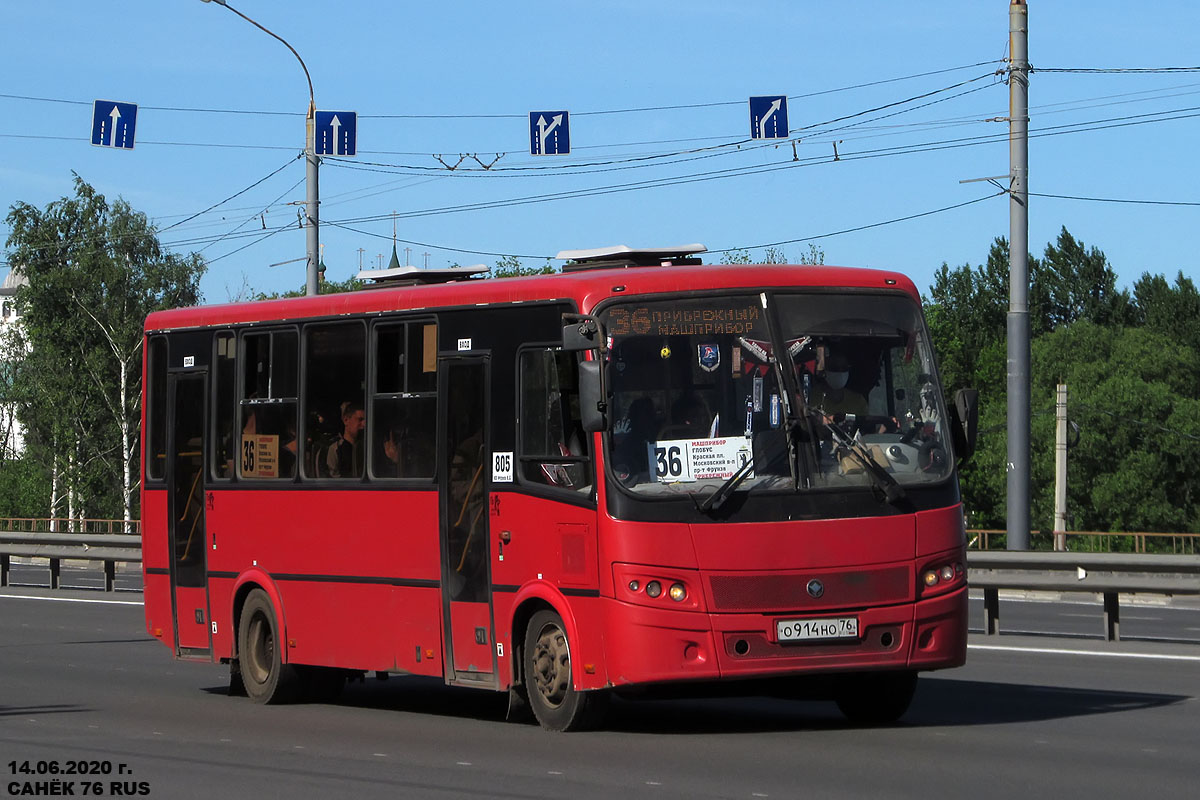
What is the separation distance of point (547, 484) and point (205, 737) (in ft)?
8.56

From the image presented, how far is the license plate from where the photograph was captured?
445 inches

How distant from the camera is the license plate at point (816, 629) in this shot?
11.3 metres

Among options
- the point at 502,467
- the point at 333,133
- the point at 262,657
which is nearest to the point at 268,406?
the point at 262,657


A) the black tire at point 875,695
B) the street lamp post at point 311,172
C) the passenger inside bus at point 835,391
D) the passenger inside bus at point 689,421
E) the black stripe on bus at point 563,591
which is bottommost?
the black tire at point 875,695

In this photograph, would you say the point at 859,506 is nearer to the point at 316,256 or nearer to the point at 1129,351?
the point at 316,256

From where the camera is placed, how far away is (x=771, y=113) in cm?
3138

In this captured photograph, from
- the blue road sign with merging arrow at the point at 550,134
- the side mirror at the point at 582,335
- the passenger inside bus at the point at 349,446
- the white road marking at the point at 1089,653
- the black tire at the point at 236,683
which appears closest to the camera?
the side mirror at the point at 582,335

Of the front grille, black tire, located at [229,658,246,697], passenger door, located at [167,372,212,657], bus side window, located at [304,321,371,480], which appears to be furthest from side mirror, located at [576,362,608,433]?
passenger door, located at [167,372,212,657]

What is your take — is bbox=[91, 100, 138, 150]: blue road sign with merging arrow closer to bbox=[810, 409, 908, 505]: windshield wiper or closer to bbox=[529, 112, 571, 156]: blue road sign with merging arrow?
bbox=[529, 112, 571, 156]: blue road sign with merging arrow

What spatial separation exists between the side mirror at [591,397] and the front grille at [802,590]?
1105mm

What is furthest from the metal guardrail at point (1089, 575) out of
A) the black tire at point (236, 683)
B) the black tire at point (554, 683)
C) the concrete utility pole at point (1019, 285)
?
the black tire at point (554, 683)

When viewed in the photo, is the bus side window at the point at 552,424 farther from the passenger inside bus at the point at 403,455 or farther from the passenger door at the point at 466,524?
the passenger inside bus at the point at 403,455

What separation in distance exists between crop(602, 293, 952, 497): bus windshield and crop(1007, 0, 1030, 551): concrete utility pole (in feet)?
44.3

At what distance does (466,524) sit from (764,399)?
2.33 m
